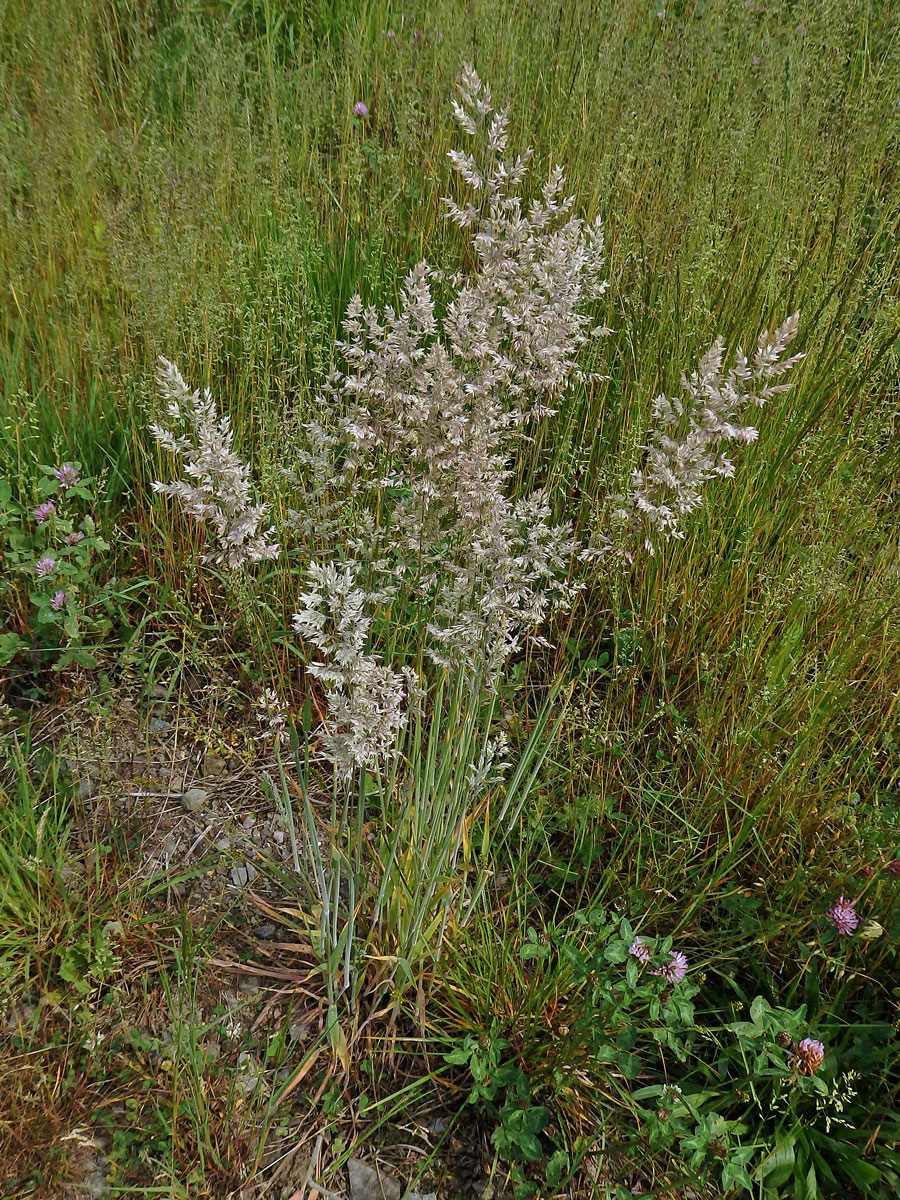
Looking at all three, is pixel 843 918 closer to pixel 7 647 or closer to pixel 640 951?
pixel 640 951

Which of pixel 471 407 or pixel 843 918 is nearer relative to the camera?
pixel 471 407

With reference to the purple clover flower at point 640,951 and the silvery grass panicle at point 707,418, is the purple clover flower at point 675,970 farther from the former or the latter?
the silvery grass panicle at point 707,418

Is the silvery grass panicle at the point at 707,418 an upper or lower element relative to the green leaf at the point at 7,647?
upper

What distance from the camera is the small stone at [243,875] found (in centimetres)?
200

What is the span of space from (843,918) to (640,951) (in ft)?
1.45

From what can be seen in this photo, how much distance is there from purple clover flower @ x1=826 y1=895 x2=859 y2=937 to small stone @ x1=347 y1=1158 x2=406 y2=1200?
40.3 inches

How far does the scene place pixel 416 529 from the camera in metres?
1.40

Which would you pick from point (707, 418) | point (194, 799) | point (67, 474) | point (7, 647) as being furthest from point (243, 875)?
point (707, 418)

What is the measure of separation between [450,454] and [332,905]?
40.5 inches

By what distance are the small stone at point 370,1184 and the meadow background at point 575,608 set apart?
41 millimetres

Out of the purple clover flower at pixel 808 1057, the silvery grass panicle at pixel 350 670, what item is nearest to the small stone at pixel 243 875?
the silvery grass panicle at pixel 350 670

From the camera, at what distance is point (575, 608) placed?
2.31 m

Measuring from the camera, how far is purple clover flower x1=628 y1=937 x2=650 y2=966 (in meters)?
1.66

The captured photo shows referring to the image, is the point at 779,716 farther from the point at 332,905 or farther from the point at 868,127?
the point at 868,127
